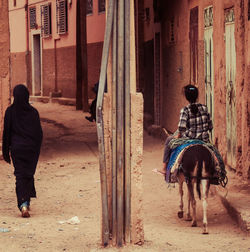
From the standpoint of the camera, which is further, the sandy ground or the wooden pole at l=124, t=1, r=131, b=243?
the sandy ground

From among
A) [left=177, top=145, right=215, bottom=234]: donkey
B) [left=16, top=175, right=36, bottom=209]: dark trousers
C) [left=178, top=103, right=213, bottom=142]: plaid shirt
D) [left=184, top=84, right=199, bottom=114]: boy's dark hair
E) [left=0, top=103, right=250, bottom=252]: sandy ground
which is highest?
[left=184, top=84, right=199, bottom=114]: boy's dark hair

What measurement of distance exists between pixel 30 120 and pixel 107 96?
257 centimetres

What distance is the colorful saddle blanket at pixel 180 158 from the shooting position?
793cm

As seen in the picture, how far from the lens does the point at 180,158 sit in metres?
7.97

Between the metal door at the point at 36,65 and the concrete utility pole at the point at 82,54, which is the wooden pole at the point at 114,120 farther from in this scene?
the metal door at the point at 36,65

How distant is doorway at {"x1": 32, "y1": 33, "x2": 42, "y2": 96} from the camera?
32375 mm

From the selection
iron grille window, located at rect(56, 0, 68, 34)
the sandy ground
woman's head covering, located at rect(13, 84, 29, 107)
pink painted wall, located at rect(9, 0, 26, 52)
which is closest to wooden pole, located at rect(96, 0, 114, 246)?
the sandy ground

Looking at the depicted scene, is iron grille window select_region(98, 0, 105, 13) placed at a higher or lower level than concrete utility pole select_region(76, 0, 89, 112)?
higher

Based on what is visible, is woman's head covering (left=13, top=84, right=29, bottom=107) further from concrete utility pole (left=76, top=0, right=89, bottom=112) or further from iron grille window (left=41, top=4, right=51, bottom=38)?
iron grille window (left=41, top=4, right=51, bottom=38)

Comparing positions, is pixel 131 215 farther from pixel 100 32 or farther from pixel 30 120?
pixel 100 32

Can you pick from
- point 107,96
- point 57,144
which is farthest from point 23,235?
point 57,144

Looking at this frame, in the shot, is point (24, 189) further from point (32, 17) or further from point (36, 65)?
point (32, 17)

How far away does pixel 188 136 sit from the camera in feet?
26.9

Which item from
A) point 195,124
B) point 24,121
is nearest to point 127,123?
point 195,124
